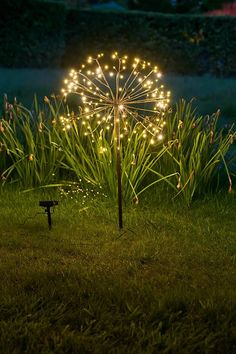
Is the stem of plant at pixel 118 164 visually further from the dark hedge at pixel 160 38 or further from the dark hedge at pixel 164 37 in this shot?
the dark hedge at pixel 164 37

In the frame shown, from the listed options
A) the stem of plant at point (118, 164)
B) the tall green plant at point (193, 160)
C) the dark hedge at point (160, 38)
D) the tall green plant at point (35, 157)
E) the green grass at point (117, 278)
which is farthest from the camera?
the dark hedge at point (160, 38)

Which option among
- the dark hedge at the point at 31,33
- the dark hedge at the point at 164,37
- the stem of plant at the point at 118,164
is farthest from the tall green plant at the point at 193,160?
the dark hedge at the point at 164,37

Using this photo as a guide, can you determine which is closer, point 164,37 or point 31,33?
point 31,33

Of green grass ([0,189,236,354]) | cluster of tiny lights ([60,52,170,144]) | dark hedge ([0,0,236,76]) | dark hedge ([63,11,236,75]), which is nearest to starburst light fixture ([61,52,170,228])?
cluster of tiny lights ([60,52,170,144])

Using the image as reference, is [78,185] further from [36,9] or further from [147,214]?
[36,9]

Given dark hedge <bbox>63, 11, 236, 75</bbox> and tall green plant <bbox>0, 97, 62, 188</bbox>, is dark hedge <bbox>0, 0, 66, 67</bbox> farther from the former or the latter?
tall green plant <bbox>0, 97, 62, 188</bbox>

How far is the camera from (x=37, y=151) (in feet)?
21.2

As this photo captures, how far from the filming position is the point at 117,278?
4.20m

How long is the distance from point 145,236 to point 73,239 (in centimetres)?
55

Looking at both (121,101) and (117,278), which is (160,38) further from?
(117,278)

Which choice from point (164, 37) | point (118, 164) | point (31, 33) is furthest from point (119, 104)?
point (164, 37)

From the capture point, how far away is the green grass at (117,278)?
349 centimetres

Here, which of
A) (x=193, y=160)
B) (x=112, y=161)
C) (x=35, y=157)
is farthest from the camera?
(x=35, y=157)

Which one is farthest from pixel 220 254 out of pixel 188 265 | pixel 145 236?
pixel 145 236
